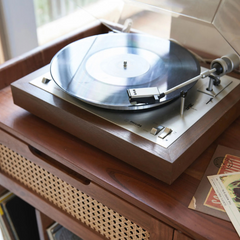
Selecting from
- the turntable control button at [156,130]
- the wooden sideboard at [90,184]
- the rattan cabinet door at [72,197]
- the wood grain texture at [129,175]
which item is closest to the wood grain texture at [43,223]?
the wooden sideboard at [90,184]

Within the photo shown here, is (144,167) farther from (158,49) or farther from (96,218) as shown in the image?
(158,49)

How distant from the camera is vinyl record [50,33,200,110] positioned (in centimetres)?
83

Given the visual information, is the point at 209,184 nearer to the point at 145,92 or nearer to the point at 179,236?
the point at 179,236

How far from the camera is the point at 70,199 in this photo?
951mm

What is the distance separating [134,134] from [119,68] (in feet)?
0.80

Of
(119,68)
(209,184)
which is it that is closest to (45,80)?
(119,68)

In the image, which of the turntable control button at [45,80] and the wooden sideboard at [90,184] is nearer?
the wooden sideboard at [90,184]

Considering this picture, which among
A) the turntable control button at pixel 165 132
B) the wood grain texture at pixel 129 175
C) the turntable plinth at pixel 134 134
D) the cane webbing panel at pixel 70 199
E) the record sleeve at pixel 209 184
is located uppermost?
the turntable control button at pixel 165 132

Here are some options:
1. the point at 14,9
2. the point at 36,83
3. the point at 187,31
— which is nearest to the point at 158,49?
the point at 187,31

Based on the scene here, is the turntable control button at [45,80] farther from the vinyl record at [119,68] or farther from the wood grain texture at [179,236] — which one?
the wood grain texture at [179,236]

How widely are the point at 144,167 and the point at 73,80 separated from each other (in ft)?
1.01

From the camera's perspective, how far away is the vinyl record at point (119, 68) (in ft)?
2.73

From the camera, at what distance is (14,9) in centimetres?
169

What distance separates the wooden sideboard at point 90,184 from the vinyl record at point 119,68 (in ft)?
0.50
